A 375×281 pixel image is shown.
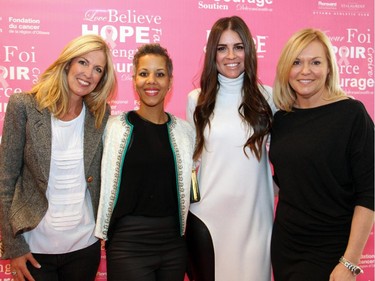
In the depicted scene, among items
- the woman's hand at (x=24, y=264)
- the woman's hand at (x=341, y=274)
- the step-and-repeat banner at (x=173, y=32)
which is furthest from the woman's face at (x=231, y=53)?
the woman's hand at (x=24, y=264)

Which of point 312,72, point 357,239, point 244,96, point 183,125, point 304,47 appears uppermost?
point 304,47

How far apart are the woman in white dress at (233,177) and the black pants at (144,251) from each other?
199 mm

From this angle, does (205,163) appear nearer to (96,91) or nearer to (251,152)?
(251,152)

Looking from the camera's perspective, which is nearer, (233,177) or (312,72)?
(312,72)

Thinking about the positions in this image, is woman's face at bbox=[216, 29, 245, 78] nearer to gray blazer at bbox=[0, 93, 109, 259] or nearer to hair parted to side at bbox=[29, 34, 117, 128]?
hair parted to side at bbox=[29, 34, 117, 128]

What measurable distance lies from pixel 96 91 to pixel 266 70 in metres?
1.68

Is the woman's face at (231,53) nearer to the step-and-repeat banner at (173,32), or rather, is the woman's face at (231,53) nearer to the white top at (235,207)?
the white top at (235,207)

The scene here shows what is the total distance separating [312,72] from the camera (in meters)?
2.00

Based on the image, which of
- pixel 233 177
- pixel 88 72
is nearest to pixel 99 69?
pixel 88 72

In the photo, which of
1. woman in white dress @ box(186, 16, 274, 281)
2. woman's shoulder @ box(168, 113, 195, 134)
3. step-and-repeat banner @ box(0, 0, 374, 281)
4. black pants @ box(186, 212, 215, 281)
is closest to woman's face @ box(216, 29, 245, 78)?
woman in white dress @ box(186, 16, 274, 281)

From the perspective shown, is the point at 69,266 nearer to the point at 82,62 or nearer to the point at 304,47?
the point at 82,62

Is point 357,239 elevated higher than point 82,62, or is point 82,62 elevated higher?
point 82,62

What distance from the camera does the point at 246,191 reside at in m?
2.14

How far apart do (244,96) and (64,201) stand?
1.15 meters
